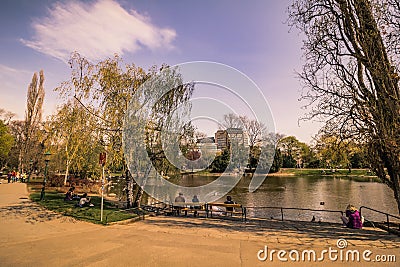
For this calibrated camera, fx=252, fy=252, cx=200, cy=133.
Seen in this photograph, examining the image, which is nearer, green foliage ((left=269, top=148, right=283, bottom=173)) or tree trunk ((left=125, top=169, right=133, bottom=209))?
tree trunk ((left=125, top=169, right=133, bottom=209))

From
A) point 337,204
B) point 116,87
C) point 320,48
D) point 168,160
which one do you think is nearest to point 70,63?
point 116,87

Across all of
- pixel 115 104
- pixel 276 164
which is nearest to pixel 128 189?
pixel 115 104

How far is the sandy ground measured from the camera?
572cm

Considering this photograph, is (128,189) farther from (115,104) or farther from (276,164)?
(276,164)

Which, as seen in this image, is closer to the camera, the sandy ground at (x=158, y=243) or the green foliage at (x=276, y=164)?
the sandy ground at (x=158, y=243)

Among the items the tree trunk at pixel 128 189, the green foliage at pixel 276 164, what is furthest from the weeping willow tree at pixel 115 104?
the green foliage at pixel 276 164

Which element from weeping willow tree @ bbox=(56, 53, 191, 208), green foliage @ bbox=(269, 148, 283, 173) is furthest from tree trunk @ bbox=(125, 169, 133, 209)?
green foliage @ bbox=(269, 148, 283, 173)

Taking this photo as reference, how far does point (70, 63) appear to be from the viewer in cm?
1281

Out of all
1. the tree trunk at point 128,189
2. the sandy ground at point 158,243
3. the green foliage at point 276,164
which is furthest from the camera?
the green foliage at point 276,164

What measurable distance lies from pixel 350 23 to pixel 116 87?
10859mm

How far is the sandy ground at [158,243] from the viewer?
5723 mm

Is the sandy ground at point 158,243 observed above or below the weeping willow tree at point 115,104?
below

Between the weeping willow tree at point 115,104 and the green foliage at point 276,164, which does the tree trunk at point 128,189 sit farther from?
the green foliage at point 276,164

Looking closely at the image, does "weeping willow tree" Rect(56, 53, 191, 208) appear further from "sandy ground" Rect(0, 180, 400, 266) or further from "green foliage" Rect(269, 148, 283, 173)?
"green foliage" Rect(269, 148, 283, 173)
